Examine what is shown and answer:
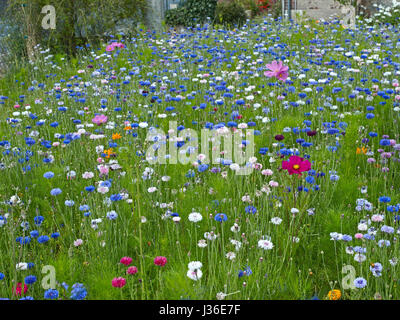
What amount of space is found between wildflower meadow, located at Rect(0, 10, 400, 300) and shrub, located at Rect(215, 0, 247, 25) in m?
9.04

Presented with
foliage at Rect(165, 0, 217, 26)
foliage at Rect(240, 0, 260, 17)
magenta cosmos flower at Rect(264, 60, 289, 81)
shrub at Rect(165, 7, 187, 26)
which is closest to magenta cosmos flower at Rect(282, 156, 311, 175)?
magenta cosmos flower at Rect(264, 60, 289, 81)

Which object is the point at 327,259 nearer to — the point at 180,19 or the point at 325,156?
the point at 325,156

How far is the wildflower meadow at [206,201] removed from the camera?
1872 mm

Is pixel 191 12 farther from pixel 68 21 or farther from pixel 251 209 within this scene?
pixel 251 209

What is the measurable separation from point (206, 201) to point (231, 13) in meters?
12.4

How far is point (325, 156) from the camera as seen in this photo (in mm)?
3104

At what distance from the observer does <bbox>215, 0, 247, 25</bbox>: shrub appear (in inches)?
536

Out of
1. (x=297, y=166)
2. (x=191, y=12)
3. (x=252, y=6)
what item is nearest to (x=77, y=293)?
(x=297, y=166)

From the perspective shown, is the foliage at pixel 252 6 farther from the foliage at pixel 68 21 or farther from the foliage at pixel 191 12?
the foliage at pixel 68 21

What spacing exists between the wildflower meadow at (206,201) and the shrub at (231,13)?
904 centimetres

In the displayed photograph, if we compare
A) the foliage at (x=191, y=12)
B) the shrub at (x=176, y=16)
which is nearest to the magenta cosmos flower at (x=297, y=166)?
the foliage at (x=191, y=12)

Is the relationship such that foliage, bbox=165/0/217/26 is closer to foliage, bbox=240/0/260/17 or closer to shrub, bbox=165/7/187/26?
shrub, bbox=165/7/187/26

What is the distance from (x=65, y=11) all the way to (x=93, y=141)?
6321 mm

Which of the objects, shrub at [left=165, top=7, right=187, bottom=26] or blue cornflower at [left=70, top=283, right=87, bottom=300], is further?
shrub at [left=165, top=7, right=187, bottom=26]
